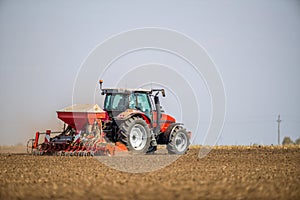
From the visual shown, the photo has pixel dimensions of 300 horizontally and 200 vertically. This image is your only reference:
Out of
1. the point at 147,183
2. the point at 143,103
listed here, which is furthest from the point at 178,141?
the point at 147,183

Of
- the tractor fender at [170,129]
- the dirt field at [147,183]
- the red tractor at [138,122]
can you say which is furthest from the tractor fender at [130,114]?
the dirt field at [147,183]

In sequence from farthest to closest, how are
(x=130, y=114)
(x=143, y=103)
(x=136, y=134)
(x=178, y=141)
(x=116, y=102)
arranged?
(x=178, y=141)
(x=143, y=103)
(x=116, y=102)
(x=136, y=134)
(x=130, y=114)

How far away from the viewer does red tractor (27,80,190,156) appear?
53.0 feet

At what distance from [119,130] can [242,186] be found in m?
8.47

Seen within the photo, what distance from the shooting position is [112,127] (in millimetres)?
16797

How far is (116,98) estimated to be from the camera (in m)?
17.1

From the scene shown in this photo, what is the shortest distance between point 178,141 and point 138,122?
2.51 metres

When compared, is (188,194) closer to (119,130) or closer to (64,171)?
(64,171)

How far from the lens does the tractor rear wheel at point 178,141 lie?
17984mm

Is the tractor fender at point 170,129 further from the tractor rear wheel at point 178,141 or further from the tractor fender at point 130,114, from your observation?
the tractor fender at point 130,114

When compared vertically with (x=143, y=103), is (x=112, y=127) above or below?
below

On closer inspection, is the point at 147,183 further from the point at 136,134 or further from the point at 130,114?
the point at 136,134

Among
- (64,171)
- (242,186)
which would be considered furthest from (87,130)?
(242,186)

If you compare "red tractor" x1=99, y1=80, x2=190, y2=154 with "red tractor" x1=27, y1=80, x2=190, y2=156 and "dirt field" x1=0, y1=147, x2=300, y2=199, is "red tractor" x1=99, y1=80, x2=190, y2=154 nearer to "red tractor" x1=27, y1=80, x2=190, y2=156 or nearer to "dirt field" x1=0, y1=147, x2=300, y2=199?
"red tractor" x1=27, y1=80, x2=190, y2=156
